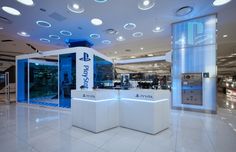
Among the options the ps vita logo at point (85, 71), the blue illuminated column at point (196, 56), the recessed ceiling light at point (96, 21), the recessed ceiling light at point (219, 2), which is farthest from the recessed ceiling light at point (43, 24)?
the recessed ceiling light at point (219, 2)

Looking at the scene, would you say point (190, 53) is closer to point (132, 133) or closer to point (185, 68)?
point (185, 68)

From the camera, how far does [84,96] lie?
144 inches

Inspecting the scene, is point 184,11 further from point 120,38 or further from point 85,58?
point 85,58

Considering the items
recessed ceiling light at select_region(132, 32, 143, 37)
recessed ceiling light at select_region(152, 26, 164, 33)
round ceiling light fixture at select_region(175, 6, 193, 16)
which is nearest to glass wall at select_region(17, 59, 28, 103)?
recessed ceiling light at select_region(132, 32, 143, 37)

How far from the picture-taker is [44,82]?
1002 centimetres

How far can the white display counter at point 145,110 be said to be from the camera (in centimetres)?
325

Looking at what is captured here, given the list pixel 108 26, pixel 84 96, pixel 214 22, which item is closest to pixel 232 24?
pixel 214 22

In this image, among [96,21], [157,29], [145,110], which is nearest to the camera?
[145,110]

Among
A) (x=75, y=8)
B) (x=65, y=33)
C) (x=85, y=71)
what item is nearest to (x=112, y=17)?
(x=75, y=8)

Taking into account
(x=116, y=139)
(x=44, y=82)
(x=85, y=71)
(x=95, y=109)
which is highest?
(x=85, y=71)

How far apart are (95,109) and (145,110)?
121cm

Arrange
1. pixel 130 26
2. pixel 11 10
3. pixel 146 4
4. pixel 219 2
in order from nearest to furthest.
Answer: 1. pixel 219 2
2. pixel 146 4
3. pixel 11 10
4. pixel 130 26

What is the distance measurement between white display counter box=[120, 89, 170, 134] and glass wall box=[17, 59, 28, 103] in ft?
23.6

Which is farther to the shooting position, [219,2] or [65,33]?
[65,33]
